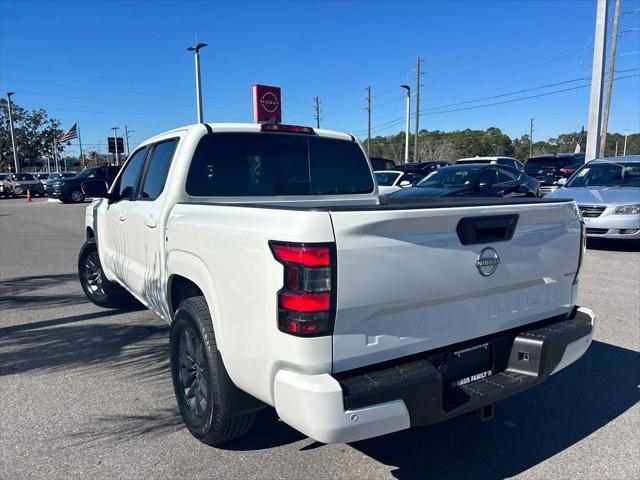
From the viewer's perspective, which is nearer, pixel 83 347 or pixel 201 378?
pixel 201 378

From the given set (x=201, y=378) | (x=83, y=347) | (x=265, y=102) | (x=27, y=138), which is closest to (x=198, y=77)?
(x=265, y=102)

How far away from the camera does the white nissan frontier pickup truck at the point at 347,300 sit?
7.01 feet

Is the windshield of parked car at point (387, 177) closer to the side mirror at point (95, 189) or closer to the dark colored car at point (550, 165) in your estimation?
the dark colored car at point (550, 165)

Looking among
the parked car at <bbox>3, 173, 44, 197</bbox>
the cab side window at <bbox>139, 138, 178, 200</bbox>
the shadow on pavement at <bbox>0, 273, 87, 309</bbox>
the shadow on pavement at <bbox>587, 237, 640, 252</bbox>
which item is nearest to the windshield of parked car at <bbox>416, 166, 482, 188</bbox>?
the shadow on pavement at <bbox>587, 237, 640, 252</bbox>

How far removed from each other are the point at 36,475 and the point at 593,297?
6068mm

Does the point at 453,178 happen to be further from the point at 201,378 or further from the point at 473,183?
the point at 201,378

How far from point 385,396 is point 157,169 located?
9.24 feet

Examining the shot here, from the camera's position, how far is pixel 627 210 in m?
A: 8.88

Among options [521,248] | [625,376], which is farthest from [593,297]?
[521,248]

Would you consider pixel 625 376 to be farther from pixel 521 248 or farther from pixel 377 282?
pixel 377 282

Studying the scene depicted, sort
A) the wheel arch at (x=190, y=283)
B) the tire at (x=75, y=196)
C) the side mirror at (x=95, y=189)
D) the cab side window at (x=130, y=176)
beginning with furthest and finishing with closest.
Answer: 1. the tire at (x=75, y=196)
2. the side mirror at (x=95, y=189)
3. the cab side window at (x=130, y=176)
4. the wheel arch at (x=190, y=283)

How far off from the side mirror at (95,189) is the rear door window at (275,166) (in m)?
1.77

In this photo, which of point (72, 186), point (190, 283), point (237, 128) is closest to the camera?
point (190, 283)

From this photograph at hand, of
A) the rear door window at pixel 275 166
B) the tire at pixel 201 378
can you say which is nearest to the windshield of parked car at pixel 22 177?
the rear door window at pixel 275 166
